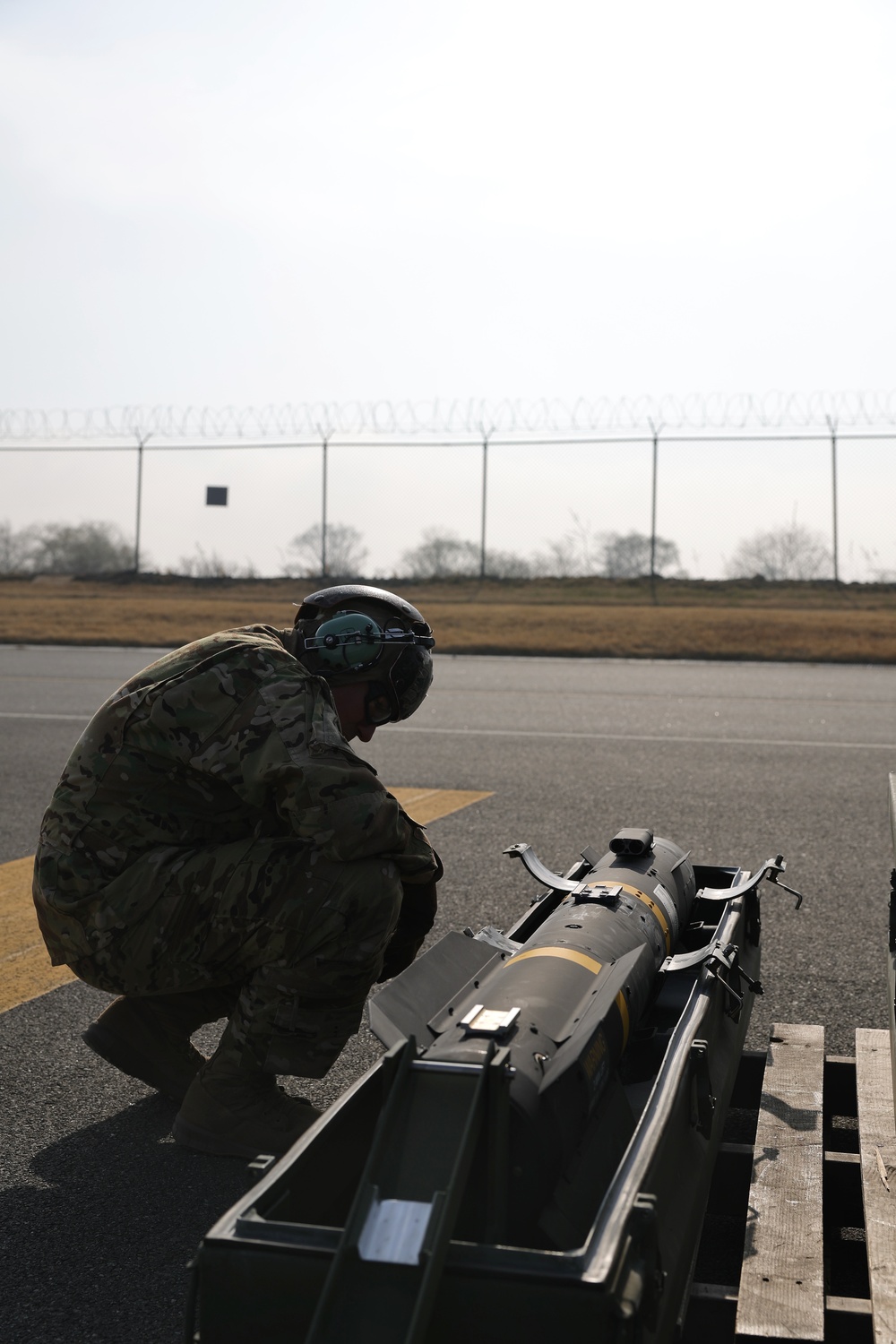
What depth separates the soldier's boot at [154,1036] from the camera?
3.30 meters

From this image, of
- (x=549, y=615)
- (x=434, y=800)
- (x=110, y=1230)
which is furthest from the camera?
(x=549, y=615)

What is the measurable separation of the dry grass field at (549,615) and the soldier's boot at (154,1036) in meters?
16.3

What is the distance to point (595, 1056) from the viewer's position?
2.38 meters

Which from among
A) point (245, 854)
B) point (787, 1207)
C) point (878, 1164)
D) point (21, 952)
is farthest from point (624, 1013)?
point (21, 952)

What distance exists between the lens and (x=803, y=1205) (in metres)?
2.50

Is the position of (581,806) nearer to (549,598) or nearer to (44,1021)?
(44,1021)

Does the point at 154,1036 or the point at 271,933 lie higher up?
the point at 271,933

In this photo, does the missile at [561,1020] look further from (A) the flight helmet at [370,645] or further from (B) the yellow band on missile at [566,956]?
(A) the flight helmet at [370,645]

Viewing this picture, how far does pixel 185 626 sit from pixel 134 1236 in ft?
66.8

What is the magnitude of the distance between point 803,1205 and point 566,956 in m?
0.70

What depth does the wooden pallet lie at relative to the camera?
7.02 ft

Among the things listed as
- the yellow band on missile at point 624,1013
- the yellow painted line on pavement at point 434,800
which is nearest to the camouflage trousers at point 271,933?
the yellow band on missile at point 624,1013

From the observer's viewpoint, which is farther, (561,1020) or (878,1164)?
(878,1164)

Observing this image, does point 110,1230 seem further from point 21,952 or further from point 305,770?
point 21,952
